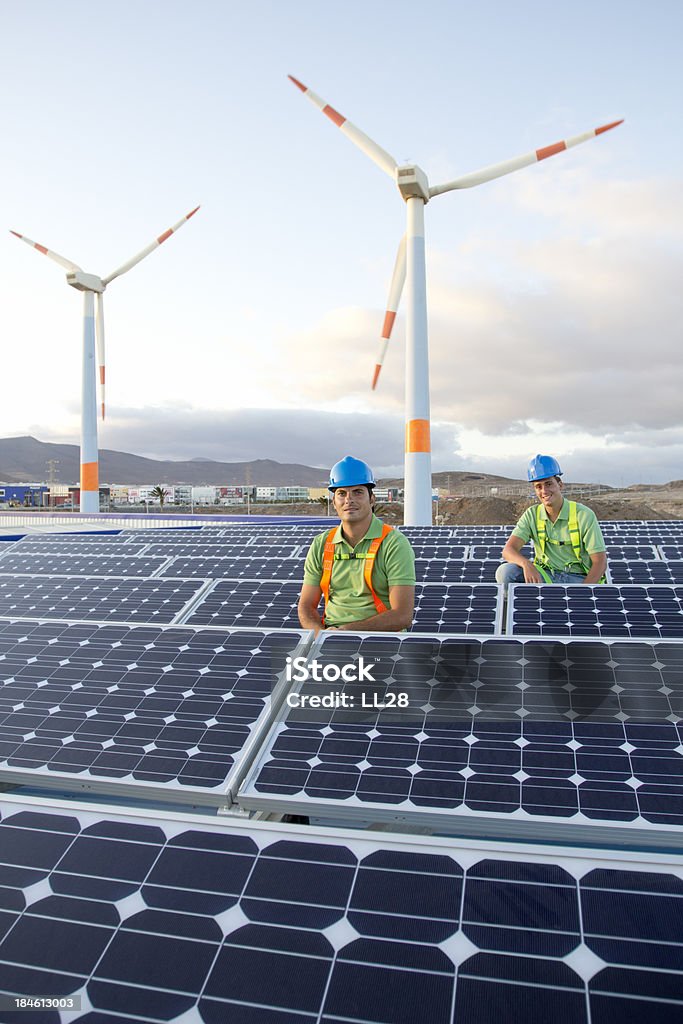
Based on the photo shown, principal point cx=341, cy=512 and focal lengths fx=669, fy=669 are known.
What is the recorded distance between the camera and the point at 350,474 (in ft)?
20.8

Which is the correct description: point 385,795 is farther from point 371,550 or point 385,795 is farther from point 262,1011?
point 371,550

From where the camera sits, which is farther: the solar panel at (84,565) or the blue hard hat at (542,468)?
the solar panel at (84,565)

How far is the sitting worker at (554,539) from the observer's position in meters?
8.77

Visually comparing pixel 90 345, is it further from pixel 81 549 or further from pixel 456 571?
pixel 456 571

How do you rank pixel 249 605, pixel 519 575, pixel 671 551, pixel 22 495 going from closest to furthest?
pixel 249 605 → pixel 519 575 → pixel 671 551 → pixel 22 495

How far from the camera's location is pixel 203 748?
13.3ft

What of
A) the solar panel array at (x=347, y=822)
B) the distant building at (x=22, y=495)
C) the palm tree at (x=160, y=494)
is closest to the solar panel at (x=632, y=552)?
the solar panel array at (x=347, y=822)

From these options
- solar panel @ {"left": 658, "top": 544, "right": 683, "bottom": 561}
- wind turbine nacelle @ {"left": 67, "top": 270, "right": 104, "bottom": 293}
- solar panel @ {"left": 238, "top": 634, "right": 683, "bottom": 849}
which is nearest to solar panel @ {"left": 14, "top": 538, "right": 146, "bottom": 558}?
solar panel @ {"left": 238, "top": 634, "right": 683, "bottom": 849}

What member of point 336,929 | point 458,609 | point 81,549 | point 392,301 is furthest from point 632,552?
point 392,301

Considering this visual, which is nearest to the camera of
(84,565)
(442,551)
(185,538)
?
(84,565)

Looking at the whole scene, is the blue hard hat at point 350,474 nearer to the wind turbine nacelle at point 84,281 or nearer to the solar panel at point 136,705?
the solar panel at point 136,705

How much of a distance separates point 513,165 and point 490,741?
94.1 ft

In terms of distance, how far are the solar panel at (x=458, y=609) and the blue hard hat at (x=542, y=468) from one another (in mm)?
2037

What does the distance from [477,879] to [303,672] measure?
235 centimetres
